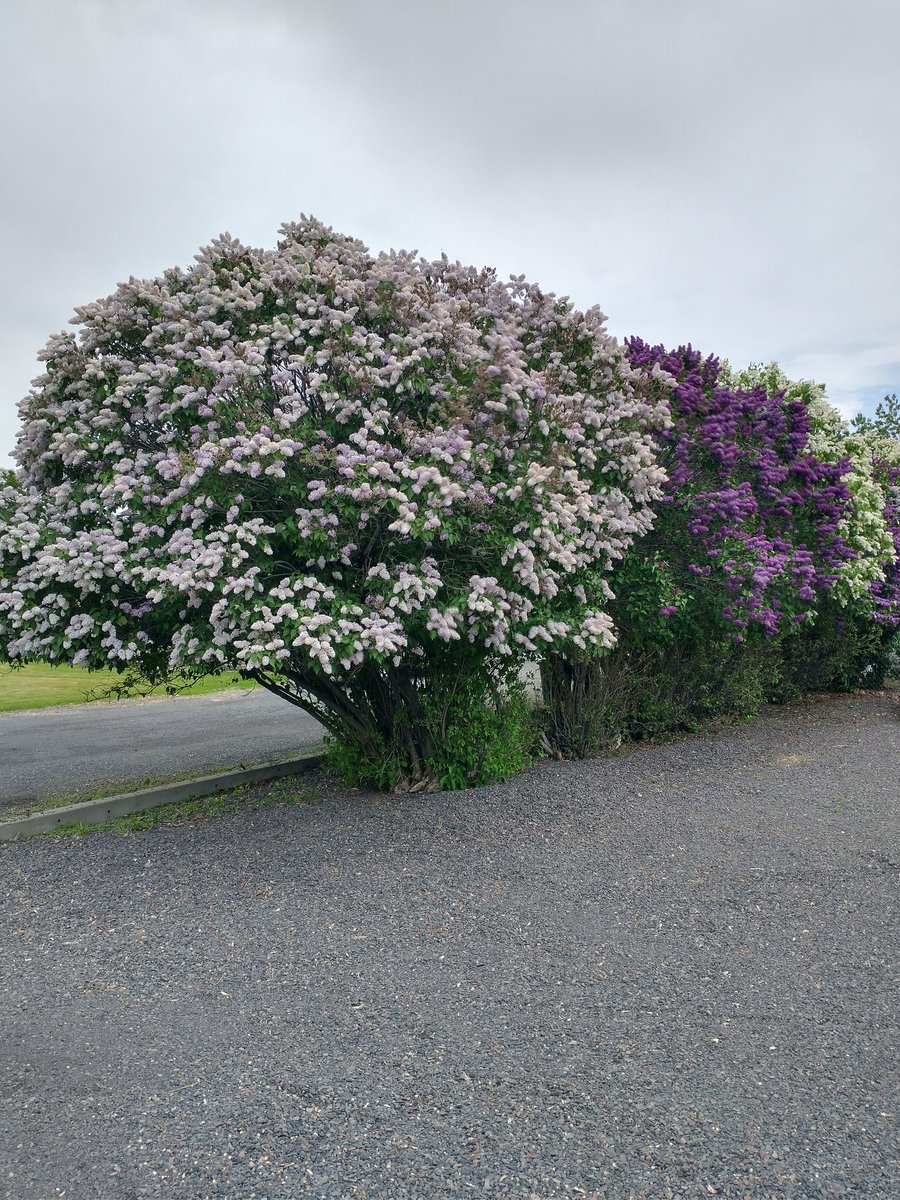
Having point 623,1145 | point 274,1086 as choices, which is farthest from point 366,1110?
point 623,1145

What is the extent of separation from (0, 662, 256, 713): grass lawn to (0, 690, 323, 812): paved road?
0.58m

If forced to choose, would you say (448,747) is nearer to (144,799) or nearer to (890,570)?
(144,799)

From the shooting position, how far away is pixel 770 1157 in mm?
2793

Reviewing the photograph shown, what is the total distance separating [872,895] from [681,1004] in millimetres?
1841

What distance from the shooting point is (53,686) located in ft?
64.3

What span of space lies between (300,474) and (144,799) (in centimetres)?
338

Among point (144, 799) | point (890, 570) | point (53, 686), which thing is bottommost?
point (144, 799)

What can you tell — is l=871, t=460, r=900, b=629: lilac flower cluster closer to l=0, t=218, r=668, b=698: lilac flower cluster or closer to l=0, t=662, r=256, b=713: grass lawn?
l=0, t=218, r=668, b=698: lilac flower cluster

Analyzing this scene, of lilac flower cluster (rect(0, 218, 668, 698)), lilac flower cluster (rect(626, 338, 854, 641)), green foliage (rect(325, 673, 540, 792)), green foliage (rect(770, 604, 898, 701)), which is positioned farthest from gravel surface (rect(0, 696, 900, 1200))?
green foliage (rect(770, 604, 898, 701))

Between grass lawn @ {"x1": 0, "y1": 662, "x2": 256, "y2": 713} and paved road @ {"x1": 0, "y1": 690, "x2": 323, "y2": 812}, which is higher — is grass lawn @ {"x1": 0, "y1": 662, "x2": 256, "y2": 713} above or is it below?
above

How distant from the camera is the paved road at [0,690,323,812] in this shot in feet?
31.0

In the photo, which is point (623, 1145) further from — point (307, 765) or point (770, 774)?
point (307, 765)

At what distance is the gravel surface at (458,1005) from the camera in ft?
9.20

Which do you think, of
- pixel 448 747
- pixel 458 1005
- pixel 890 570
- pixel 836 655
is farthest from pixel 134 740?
pixel 890 570
